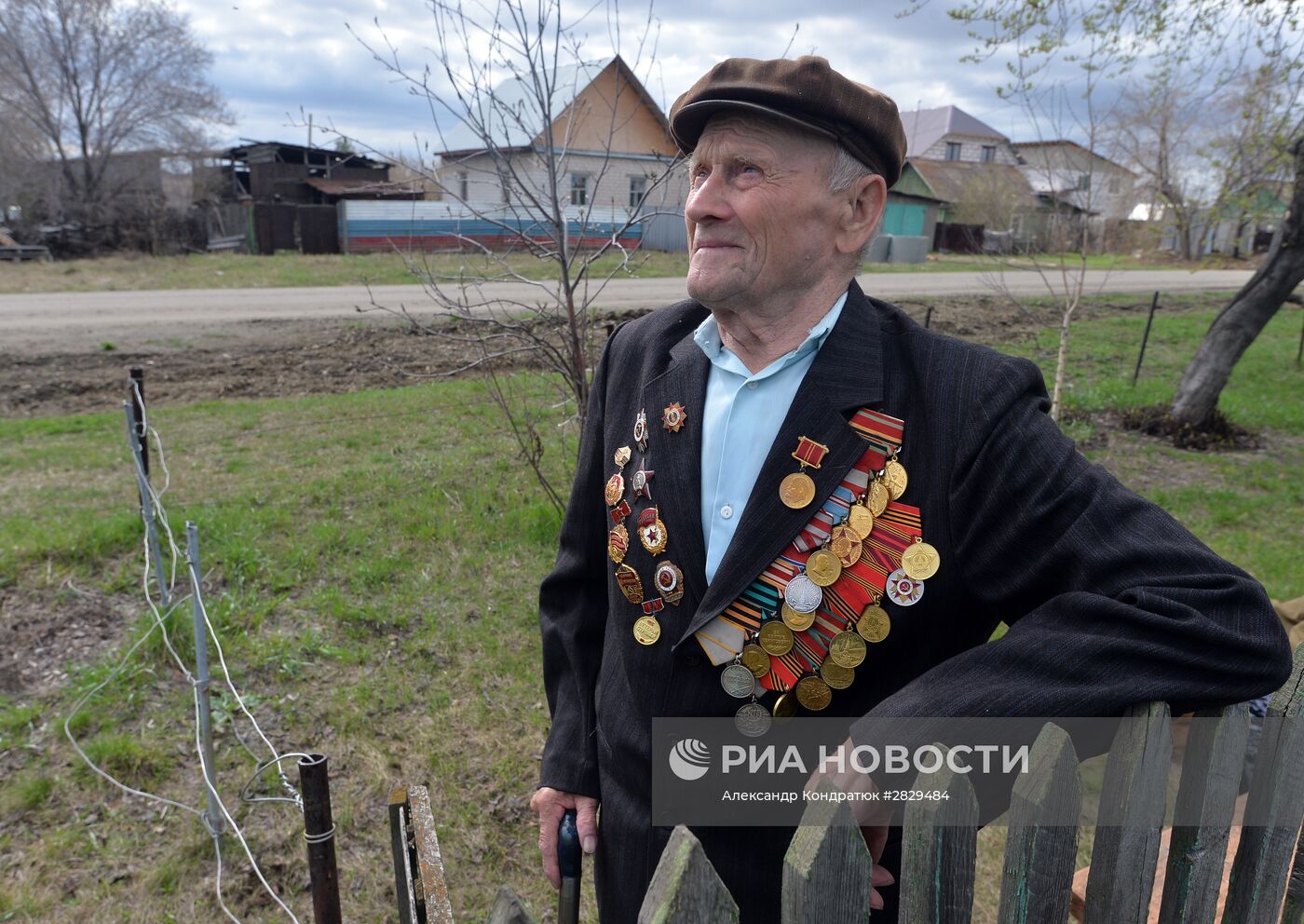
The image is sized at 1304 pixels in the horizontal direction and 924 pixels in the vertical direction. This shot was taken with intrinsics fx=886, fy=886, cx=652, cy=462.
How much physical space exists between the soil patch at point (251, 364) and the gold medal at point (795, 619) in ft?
19.7

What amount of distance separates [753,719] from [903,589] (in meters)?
0.35

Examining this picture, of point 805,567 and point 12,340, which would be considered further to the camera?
point 12,340

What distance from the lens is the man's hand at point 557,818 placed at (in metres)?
1.83

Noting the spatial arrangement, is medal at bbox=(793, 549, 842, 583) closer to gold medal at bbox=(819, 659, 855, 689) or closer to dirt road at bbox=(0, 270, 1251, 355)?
gold medal at bbox=(819, 659, 855, 689)

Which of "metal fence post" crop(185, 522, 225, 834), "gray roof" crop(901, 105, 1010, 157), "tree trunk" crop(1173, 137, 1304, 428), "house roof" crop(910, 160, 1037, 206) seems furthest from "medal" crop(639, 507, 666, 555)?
"gray roof" crop(901, 105, 1010, 157)

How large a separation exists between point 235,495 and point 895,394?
5116 millimetres

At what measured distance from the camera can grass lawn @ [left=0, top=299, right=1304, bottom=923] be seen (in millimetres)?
2947

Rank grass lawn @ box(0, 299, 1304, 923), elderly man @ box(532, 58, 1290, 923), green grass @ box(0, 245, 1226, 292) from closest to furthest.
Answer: elderly man @ box(532, 58, 1290, 923) → grass lawn @ box(0, 299, 1304, 923) → green grass @ box(0, 245, 1226, 292)

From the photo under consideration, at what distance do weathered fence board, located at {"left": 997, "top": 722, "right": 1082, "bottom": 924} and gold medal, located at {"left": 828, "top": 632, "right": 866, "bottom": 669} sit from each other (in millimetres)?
360

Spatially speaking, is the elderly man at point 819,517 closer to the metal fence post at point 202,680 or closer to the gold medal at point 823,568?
the gold medal at point 823,568

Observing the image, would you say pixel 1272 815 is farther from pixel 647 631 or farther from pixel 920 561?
pixel 647 631

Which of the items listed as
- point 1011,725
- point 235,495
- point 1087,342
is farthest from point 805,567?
point 1087,342

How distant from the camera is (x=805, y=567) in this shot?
152 centimetres

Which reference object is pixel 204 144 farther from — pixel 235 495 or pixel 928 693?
pixel 928 693
